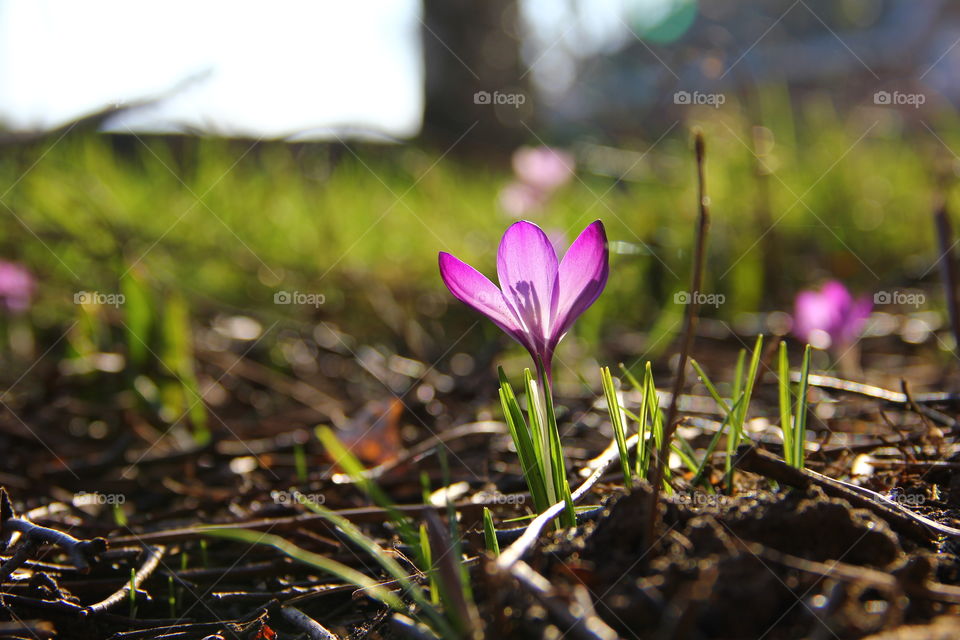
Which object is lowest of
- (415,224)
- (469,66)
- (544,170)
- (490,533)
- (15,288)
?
(490,533)

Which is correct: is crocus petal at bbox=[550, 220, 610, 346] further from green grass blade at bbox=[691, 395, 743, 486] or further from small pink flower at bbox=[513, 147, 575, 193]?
small pink flower at bbox=[513, 147, 575, 193]

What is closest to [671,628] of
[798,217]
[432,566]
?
[432,566]

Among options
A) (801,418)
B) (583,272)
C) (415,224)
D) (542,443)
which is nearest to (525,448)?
(542,443)

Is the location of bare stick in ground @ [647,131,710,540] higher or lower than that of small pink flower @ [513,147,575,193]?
lower

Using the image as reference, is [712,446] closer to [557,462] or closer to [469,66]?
[557,462]

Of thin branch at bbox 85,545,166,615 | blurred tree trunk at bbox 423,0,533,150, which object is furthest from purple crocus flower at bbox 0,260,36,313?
blurred tree trunk at bbox 423,0,533,150

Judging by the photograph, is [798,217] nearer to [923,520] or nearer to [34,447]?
[923,520]
